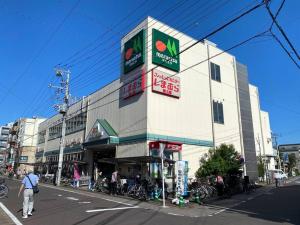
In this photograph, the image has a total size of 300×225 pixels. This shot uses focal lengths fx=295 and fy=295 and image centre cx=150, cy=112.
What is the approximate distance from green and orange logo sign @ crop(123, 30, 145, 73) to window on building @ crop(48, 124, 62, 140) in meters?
22.6

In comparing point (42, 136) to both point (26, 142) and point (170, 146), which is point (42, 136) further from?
point (170, 146)

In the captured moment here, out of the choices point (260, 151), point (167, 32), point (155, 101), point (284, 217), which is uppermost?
point (167, 32)

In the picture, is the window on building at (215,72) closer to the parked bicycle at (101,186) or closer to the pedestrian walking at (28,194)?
the parked bicycle at (101,186)

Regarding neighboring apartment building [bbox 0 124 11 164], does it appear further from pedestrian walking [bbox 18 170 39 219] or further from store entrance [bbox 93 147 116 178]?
pedestrian walking [bbox 18 170 39 219]

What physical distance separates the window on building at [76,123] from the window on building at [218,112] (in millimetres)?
15397

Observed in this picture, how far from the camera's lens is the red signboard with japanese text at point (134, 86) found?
2455 cm

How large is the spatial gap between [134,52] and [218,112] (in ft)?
37.9

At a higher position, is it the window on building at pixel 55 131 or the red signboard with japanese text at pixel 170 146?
the window on building at pixel 55 131

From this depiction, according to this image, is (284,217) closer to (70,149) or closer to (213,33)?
(213,33)

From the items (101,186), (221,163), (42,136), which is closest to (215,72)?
(221,163)

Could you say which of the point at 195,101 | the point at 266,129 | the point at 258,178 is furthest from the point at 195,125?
the point at 266,129

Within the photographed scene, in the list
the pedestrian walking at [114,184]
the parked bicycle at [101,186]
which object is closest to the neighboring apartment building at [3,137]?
the parked bicycle at [101,186]

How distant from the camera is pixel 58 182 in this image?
30219mm

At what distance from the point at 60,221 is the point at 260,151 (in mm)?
35317
